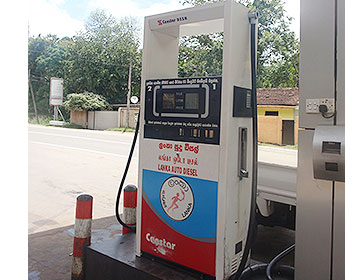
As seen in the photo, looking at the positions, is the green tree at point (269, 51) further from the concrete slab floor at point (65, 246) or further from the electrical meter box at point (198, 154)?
the concrete slab floor at point (65, 246)

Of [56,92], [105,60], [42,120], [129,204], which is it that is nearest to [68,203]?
[129,204]

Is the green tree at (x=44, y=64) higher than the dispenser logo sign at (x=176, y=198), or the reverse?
the green tree at (x=44, y=64)

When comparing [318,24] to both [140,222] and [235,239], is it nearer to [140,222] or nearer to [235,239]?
[235,239]

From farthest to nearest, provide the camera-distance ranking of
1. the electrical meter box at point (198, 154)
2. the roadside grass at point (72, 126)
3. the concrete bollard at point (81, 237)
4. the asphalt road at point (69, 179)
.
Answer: the roadside grass at point (72, 126) → the asphalt road at point (69, 179) → the concrete bollard at point (81, 237) → the electrical meter box at point (198, 154)

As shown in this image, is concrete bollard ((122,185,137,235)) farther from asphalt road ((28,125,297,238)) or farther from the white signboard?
the white signboard

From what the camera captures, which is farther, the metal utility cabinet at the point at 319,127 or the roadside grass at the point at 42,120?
the roadside grass at the point at 42,120

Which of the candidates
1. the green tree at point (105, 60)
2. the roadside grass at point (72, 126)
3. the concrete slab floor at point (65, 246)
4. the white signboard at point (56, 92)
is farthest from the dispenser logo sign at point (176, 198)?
the white signboard at point (56, 92)

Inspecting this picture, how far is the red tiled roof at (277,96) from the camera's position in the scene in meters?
3.31

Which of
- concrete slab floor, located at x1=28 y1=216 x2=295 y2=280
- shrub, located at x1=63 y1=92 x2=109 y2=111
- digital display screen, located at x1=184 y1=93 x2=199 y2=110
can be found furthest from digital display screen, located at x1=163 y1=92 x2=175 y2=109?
shrub, located at x1=63 y1=92 x2=109 y2=111

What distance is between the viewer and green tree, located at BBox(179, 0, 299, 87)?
151 inches

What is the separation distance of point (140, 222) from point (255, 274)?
0.89 m

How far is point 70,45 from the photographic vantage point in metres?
29.2

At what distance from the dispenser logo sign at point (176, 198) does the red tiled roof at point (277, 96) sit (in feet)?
4.37
